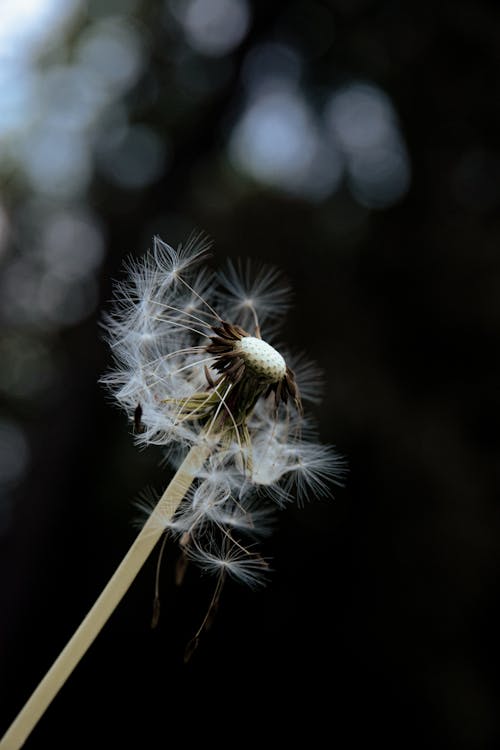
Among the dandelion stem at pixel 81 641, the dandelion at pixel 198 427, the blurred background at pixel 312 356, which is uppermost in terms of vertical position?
the blurred background at pixel 312 356

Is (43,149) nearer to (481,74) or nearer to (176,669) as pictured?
(481,74)

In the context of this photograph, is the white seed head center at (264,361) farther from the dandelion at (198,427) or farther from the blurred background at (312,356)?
the blurred background at (312,356)

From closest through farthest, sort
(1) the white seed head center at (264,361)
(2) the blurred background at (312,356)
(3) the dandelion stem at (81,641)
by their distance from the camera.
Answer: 1. (3) the dandelion stem at (81,641)
2. (1) the white seed head center at (264,361)
3. (2) the blurred background at (312,356)

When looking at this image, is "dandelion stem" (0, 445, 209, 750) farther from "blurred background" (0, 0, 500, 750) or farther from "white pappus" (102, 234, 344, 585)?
"blurred background" (0, 0, 500, 750)

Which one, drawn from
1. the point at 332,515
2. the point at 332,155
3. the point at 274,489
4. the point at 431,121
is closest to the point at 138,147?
the point at 332,155

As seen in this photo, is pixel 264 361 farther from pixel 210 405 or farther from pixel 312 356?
pixel 312 356

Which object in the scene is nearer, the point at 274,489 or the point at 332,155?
the point at 274,489

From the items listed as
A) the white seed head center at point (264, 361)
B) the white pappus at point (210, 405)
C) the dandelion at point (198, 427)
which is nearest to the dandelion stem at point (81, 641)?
the dandelion at point (198, 427)
